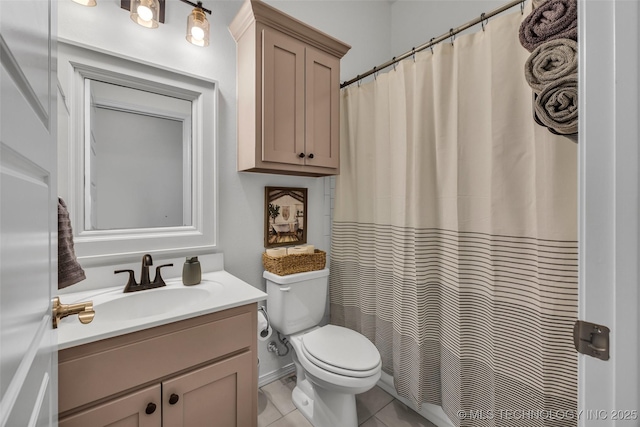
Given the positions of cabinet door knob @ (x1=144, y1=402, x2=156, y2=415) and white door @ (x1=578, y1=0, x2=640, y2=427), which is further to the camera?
cabinet door knob @ (x1=144, y1=402, x2=156, y2=415)

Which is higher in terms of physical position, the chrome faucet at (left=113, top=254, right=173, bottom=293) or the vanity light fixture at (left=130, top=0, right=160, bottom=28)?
the vanity light fixture at (left=130, top=0, right=160, bottom=28)

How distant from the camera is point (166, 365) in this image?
0.94 meters

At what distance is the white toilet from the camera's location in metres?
1.24

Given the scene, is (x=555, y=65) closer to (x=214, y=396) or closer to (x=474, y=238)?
(x=474, y=238)

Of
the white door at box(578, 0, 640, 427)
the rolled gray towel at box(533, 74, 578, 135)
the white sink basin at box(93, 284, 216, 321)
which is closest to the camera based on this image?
the white door at box(578, 0, 640, 427)

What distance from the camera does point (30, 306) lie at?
1.27 ft

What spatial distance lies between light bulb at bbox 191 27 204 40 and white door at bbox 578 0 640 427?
142 cm

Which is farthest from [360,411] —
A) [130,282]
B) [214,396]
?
[130,282]

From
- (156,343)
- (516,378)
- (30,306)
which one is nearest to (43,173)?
(30,306)

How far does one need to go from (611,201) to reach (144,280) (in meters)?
1.52

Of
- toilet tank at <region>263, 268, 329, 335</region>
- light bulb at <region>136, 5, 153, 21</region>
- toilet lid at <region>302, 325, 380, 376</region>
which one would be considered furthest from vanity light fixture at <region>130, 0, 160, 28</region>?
toilet lid at <region>302, 325, 380, 376</region>

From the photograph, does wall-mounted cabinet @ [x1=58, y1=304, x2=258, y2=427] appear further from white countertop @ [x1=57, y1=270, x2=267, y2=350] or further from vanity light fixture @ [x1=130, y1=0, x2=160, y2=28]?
vanity light fixture @ [x1=130, y1=0, x2=160, y2=28]

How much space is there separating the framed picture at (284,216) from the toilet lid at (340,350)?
1.90ft

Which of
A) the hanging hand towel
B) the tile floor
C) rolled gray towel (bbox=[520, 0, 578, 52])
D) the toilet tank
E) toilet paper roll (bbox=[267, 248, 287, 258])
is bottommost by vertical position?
the tile floor
